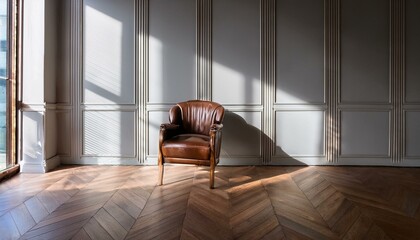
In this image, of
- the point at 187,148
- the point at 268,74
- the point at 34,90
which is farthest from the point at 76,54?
the point at 268,74

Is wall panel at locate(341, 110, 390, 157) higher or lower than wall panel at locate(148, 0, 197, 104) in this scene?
lower

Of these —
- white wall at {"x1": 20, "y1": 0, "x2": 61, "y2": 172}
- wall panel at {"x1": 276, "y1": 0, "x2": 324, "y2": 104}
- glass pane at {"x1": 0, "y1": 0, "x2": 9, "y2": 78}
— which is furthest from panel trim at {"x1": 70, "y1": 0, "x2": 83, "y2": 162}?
wall panel at {"x1": 276, "y1": 0, "x2": 324, "y2": 104}

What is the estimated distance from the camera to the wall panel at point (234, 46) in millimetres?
3420

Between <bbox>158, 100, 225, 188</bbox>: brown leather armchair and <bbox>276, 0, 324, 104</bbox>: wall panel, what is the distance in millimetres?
969

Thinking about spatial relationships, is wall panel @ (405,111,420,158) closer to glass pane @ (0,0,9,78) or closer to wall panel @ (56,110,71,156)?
wall panel @ (56,110,71,156)

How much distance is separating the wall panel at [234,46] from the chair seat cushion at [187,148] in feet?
3.32

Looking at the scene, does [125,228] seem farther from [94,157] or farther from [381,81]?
[381,81]

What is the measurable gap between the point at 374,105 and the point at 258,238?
105 inches

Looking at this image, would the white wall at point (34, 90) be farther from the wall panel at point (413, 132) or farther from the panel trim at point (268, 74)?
the wall panel at point (413, 132)

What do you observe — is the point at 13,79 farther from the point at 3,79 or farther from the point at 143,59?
the point at 143,59

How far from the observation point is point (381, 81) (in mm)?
3424

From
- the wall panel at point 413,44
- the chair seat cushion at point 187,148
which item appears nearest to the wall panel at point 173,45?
the chair seat cushion at point 187,148

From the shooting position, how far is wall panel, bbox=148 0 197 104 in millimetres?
3418

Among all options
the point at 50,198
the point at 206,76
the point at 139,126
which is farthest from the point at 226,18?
the point at 50,198
